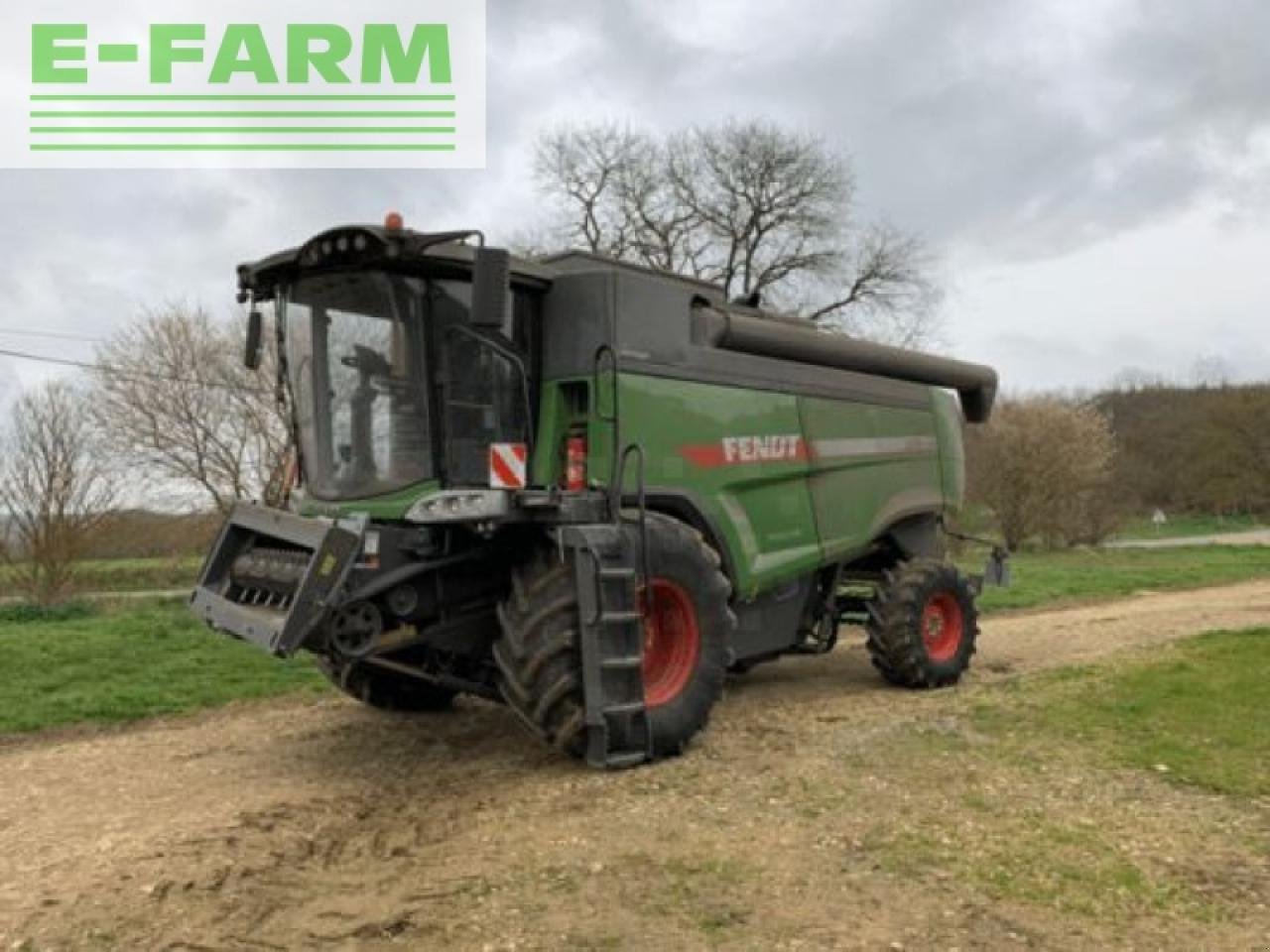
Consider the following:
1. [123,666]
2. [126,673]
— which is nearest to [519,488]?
[126,673]

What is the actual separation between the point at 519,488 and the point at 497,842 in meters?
2.21

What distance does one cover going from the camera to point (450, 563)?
652cm

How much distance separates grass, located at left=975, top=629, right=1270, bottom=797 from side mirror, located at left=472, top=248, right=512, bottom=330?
387 cm

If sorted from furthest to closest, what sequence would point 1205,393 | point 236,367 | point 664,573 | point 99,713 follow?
point 1205,393 → point 236,367 → point 99,713 → point 664,573

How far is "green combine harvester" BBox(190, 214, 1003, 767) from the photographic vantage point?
6164 millimetres

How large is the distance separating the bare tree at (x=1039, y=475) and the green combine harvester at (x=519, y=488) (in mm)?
24999

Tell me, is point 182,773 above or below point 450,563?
below

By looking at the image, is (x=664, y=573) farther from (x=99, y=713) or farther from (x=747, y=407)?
(x=99, y=713)

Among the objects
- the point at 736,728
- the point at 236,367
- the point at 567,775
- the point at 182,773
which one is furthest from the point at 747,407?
the point at 236,367

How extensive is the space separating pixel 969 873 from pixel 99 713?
6.71 metres

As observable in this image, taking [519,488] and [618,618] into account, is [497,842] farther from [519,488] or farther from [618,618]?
[519,488]

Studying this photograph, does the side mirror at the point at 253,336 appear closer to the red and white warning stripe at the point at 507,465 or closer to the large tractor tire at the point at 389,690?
the red and white warning stripe at the point at 507,465

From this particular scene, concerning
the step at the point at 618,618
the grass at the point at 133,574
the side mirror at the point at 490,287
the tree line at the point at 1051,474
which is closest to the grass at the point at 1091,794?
the step at the point at 618,618

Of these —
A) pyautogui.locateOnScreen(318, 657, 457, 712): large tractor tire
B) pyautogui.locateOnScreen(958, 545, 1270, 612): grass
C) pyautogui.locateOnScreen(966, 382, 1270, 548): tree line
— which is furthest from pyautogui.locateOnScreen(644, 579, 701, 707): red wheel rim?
pyautogui.locateOnScreen(966, 382, 1270, 548): tree line
